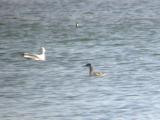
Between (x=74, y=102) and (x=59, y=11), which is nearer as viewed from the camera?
(x=74, y=102)

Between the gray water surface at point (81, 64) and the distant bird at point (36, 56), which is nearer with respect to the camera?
Result: the gray water surface at point (81, 64)

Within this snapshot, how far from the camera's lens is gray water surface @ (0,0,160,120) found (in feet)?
58.3

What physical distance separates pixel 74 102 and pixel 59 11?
20265mm

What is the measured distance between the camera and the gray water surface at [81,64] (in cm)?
1777

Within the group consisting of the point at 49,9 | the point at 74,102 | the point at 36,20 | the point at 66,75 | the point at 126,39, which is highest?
the point at 49,9

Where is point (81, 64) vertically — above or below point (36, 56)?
below

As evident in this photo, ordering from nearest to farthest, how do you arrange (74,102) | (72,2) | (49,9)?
1. (74,102)
2. (49,9)
3. (72,2)

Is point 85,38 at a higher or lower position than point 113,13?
lower

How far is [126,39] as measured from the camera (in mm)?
28312

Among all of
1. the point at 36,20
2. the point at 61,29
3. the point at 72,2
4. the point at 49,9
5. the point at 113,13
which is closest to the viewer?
the point at 61,29

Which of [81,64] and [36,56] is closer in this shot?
[81,64]

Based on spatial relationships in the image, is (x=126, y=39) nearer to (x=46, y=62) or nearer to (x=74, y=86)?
(x=46, y=62)

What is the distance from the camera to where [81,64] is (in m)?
23.7

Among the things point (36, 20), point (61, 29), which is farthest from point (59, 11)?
point (61, 29)
